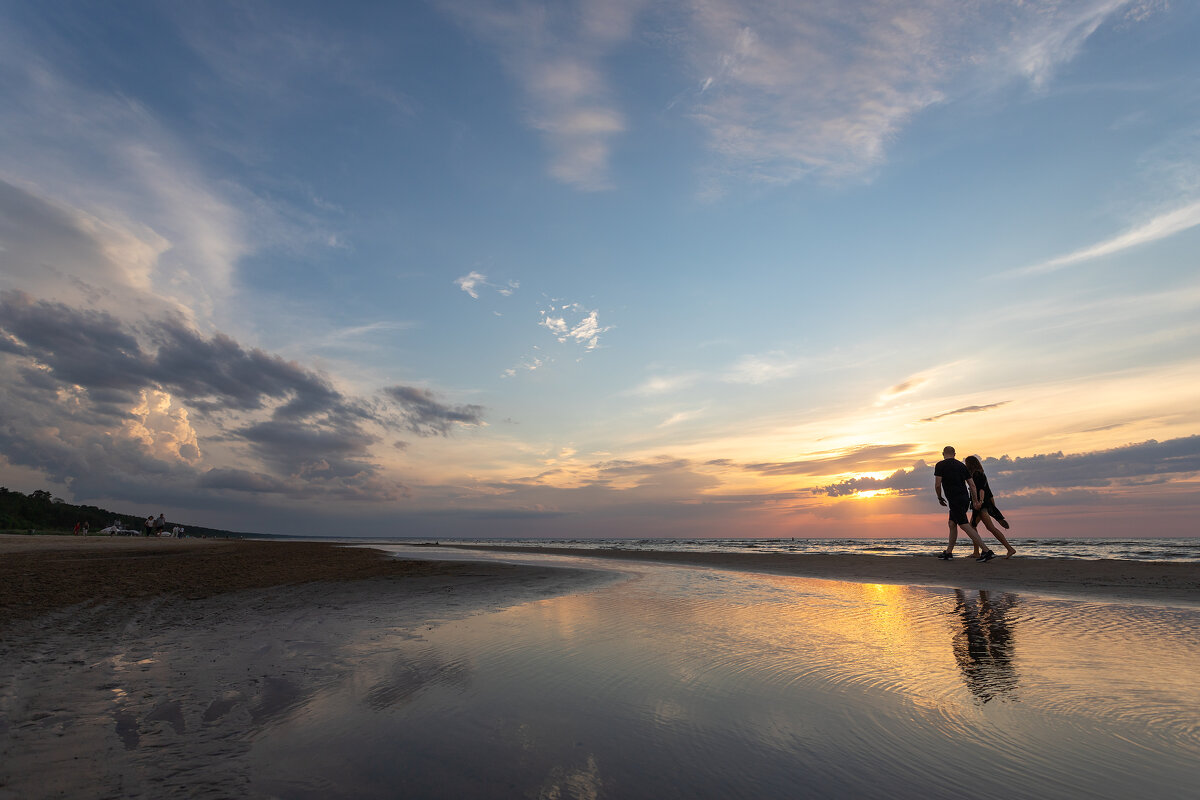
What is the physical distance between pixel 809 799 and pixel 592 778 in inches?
41.7

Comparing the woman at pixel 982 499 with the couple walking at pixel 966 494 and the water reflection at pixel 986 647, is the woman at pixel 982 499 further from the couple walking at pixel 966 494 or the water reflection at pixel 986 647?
A: the water reflection at pixel 986 647

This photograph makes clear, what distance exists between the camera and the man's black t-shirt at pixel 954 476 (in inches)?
579

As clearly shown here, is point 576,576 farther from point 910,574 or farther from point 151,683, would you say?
point 151,683

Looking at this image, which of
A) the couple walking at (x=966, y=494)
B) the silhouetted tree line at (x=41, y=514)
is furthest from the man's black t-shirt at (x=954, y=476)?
the silhouetted tree line at (x=41, y=514)

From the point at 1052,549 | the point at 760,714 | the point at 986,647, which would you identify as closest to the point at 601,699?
the point at 760,714

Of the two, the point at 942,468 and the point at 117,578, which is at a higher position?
the point at 942,468

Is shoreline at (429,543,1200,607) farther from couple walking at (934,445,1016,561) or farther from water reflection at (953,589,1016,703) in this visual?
water reflection at (953,589,1016,703)

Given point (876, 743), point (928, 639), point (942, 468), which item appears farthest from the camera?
point (942, 468)

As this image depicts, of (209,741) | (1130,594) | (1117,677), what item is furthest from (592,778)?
(1130,594)

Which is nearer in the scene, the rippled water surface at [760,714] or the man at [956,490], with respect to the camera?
the rippled water surface at [760,714]

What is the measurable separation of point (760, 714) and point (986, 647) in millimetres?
3399

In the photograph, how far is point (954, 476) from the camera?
14836mm

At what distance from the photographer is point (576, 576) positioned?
50.8 ft

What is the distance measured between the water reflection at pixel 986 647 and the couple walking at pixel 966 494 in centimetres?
617
